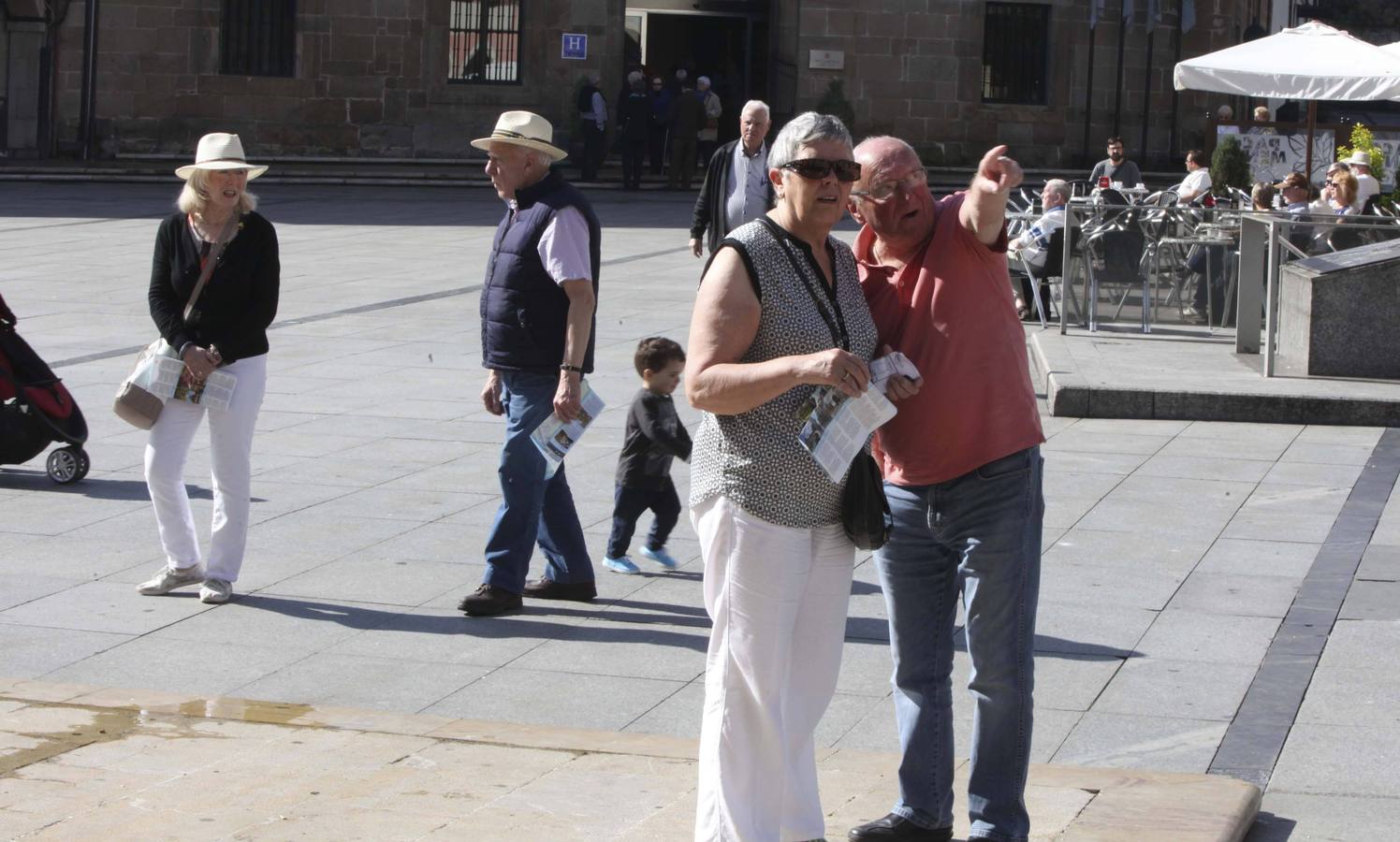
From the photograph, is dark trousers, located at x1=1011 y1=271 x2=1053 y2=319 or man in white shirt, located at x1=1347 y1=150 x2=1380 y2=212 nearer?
dark trousers, located at x1=1011 y1=271 x2=1053 y2=319

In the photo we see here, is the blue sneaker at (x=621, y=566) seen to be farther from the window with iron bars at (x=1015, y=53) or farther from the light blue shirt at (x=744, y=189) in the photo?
the window with iron bars at (x=1015, y=53)

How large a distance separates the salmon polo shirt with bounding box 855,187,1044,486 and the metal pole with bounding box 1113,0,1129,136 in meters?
30.2

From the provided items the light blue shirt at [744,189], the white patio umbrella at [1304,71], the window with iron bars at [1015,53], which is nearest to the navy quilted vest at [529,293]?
the light blue shirt at [744,189]

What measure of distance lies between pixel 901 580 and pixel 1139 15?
101 feet

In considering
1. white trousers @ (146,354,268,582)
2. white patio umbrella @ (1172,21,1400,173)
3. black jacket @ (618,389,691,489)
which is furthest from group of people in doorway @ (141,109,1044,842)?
white patio umbrella @ (1172,21,1400,173)

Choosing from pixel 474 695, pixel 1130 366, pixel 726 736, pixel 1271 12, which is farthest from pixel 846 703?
pixel 1271 12

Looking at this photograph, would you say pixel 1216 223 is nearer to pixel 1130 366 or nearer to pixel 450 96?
pixel 1130 366

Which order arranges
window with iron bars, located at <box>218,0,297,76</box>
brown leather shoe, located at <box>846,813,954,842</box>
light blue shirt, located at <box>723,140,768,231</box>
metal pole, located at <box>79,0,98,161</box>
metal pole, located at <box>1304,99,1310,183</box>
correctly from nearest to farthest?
brown leather shoe, located at <box>846,813,954,842</box>, light blue shirt, located at <box>723,140,768,231</box>, metal pole, located at <box>1304,99,1310,183</box>, metal pole, located at <box>79,0,98,161</box>, window with iron bars, located at <box>218,0,297,76</box>

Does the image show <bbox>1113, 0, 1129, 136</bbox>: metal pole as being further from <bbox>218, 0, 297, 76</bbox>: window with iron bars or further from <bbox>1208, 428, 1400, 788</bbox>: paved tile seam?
<bbox>1208, 428, 1400, 788</bbox>: paved tile seam

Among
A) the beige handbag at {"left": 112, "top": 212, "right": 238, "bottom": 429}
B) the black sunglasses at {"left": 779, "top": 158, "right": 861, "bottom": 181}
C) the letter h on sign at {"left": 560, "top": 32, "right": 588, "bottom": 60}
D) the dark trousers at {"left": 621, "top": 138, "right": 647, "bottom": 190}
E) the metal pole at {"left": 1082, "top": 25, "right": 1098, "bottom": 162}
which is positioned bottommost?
the beige handbag at {"left": 112, "top": 212, "right": 238, "bottom": 429}

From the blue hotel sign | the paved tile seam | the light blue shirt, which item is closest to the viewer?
the paved tile seam

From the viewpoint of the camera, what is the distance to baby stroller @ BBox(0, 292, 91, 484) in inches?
354

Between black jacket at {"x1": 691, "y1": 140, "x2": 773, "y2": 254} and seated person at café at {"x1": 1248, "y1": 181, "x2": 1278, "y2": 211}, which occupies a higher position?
seated person at café at {"x1": 1248, "y1": 181, "x2": 1278, "y2": 211}

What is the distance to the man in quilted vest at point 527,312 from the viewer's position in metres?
6.66
